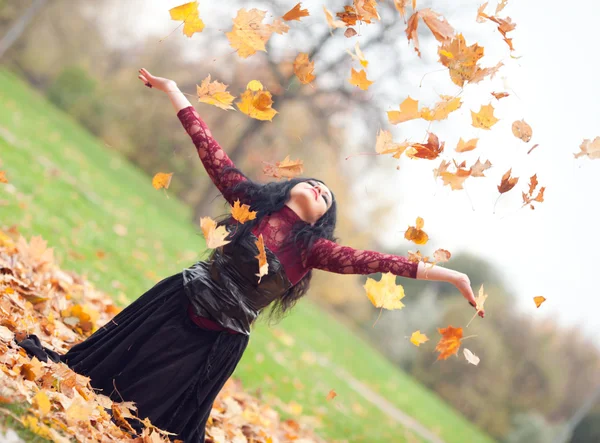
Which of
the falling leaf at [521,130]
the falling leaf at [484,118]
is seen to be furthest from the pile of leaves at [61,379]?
the falling leaf at [521,130]

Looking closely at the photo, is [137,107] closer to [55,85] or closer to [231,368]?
[55,85]

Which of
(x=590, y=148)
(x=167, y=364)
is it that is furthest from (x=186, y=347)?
(x=590, y=148)

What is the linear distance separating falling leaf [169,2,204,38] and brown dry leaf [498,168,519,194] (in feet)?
5.07

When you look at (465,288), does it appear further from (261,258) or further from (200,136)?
(200,136)

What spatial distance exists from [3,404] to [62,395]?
16.8 inches

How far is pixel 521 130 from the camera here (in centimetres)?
277

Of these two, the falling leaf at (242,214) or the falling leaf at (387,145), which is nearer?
the falling leaf at (387,145)

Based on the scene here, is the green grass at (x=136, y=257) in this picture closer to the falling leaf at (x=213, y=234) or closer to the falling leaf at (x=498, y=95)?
the falling leaf at (x=213, y=234)

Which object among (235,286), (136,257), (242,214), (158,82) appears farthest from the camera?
(136,257)

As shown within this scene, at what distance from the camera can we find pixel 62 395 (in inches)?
102

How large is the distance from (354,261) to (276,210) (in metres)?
0.51

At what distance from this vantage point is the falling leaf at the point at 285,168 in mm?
3168

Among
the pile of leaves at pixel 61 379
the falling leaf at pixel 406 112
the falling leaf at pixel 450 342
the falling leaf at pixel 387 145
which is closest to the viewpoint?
the pile of leaves at pixel 61 379

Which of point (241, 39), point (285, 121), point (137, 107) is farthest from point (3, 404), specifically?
point (137, 107)
